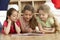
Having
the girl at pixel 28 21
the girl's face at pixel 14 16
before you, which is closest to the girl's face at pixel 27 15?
the girl at pixel 28 21

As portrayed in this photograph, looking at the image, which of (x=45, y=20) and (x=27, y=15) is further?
(x=45, y=20)

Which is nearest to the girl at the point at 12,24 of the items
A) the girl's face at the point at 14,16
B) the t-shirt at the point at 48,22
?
the girl's face at the point at 14,16

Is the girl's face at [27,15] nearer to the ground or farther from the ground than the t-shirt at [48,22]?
farther from the ground

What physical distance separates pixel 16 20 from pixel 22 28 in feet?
0.36

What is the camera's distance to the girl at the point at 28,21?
2.15 m

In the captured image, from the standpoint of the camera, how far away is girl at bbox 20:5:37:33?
2.15m

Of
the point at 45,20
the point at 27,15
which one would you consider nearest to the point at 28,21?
the point at 27,15

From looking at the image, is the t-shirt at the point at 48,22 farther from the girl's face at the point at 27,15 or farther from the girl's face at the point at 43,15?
the girl's face at the point at 27,15

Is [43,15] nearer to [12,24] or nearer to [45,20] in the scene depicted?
[45,20]

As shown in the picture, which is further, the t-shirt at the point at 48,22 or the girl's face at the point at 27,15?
the t-shirt at the point at 48,22

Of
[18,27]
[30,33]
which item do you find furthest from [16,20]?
[30,33]

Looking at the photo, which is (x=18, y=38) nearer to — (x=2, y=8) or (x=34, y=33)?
(x=34, y=33)

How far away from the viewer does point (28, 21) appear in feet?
7.23

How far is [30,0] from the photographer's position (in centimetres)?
354
